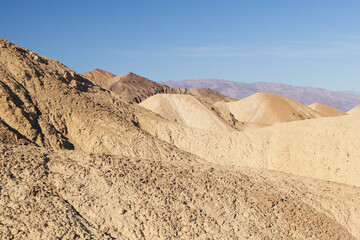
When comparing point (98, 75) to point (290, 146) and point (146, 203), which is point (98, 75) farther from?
point (146, 203)

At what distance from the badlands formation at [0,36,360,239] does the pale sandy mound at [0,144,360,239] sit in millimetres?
28

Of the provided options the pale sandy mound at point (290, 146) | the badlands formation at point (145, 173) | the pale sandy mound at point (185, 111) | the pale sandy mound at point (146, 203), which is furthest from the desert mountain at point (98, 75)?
the pale sandy mound at point (146, 203)

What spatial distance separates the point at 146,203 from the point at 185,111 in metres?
25.2

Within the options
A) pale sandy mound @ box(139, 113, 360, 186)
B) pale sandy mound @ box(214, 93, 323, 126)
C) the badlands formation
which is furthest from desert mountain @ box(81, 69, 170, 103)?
the badlands formation

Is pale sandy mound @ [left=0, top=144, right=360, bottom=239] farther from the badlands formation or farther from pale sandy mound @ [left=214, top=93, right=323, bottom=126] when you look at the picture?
pale sandy mound @ [left=214, top=93, right=323, bottom=126]

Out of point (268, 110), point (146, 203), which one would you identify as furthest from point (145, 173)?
point (268, 110)

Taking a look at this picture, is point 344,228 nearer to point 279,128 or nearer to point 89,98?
point 279,128

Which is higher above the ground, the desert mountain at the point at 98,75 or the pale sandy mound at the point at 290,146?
the desert mountain at the point at 98,75

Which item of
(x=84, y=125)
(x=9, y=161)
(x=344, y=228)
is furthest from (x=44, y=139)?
(x=344, y=228)

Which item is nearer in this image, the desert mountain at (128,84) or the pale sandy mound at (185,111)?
the pale sandy mound at (185,111)

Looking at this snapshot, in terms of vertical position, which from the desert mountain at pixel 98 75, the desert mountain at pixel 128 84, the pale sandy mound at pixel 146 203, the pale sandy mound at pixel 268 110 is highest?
the desert mountain at pixel 98 75

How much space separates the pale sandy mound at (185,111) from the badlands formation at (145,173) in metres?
10.8

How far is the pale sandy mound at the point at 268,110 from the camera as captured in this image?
44844mm

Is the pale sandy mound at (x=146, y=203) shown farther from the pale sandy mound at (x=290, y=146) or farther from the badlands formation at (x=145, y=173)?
the pale sandy mound at (x=290, y=146)
